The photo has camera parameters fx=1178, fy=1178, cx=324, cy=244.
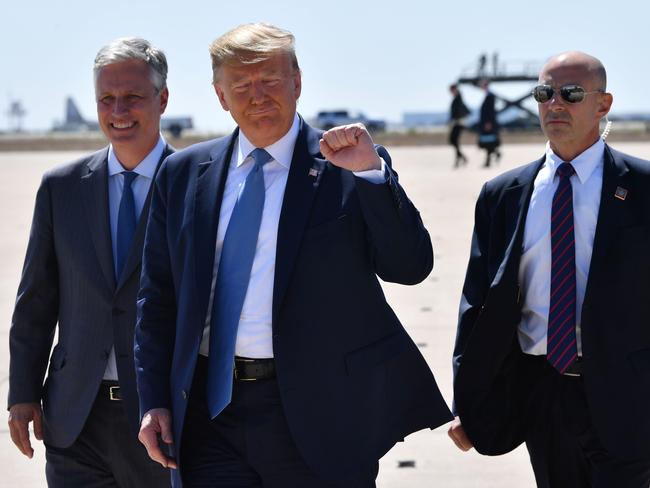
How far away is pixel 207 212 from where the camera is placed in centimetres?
317

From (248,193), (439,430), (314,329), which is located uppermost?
(248,193)

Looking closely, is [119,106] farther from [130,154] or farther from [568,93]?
[568,93]

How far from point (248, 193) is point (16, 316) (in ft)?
3.48

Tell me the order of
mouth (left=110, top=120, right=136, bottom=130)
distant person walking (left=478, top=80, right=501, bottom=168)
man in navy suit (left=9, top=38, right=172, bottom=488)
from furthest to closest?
1. distant person walking (left=478, top=80, right=501, bottom=168)
2. mouth (left=110, top=120, right=136, bottom=130)
3. man in navy suit (left=9, top=38, right=172, bottom=488)

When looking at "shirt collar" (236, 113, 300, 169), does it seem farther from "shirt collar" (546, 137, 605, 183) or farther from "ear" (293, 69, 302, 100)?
"shirt collar" (546, 137, 605, 183)

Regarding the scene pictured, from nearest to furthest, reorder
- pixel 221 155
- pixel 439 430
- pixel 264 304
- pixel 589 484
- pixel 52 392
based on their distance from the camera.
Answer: pixel 264 304
pixel 221 155
pixel 589 484
pixel 52 392
pixel 439 430

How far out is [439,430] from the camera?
6.11m

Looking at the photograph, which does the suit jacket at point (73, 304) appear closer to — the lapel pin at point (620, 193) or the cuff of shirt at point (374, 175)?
the cuff of shirt at point (374, 175)

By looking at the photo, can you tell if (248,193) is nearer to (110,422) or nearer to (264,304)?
(264,304)

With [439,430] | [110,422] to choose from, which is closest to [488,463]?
[439,430]

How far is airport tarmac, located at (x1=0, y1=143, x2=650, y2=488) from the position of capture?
5.41 m

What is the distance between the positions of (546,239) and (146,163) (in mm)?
1264

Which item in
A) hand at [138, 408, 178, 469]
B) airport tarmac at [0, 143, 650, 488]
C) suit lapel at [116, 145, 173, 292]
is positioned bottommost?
airport tarmac at [0, 143, 650, 488]

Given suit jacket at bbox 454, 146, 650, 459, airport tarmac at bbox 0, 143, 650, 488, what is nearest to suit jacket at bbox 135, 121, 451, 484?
suit jacket at bbox 454, 146, 650, 459
